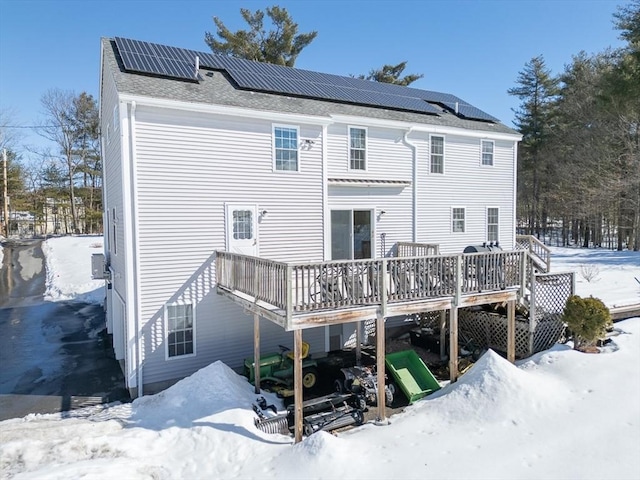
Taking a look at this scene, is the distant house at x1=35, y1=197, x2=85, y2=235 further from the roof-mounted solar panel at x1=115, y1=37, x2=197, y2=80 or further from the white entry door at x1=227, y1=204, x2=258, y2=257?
the white entry door at x1=227, y1=204, x2=258, y2=257

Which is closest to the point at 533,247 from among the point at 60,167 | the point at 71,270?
the point at 71,270

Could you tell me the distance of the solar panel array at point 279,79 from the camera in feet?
35.9

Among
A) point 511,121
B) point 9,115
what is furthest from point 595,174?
point 9,115

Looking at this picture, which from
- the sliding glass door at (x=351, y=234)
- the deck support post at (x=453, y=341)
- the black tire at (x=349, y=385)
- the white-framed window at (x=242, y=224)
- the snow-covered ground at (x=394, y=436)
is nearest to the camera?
the snow-covered ground at (x=394, y=436)

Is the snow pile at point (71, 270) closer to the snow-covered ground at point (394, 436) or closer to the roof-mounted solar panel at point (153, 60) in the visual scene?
the roof-mounted solar panel at point (153, 60)

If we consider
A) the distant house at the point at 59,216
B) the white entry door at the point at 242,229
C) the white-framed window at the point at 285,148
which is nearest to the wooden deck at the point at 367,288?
the white entry door at the point at 242,229

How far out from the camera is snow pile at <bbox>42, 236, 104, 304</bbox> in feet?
67.2

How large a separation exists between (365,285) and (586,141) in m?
31.7

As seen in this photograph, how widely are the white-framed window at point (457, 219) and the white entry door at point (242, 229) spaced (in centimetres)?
769

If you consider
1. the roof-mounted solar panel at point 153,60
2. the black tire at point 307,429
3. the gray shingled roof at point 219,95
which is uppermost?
the roof-mounted solar panel at point 153,60

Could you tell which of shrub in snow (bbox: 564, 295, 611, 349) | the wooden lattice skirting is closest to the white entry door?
the wooden lattice skirting

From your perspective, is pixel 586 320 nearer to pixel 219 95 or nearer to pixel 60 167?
pixel 219 95

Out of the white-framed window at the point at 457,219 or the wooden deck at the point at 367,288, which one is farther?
the white-framed window at the point at 457,219

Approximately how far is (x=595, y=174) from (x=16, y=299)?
37.3m
